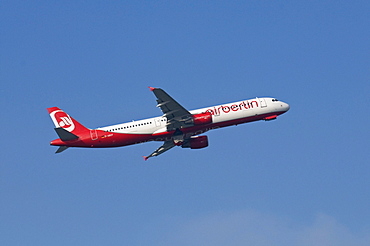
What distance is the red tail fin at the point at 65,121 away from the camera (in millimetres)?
104812

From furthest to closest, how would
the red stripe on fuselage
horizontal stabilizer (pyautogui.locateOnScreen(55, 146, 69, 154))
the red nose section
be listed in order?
the red stripe on fuselage
horizontal stabilizer (pyautogui.locateOnScreen(55, 146, 69, 154))
the red nose section

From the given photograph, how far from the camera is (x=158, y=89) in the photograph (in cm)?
9638

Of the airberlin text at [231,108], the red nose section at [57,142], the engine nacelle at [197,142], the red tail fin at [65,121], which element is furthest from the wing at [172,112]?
the red nose section at [57,142]

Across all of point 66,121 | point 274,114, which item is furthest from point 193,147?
point 66,121

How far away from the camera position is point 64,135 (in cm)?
10156

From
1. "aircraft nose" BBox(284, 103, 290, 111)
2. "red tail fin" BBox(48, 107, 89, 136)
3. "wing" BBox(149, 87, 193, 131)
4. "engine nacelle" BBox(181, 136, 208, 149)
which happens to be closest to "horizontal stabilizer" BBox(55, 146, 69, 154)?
"red tail fin" BBox(48, 107, 89, 136)

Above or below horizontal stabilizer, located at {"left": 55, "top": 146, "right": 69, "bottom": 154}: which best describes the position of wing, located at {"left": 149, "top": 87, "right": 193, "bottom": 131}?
above

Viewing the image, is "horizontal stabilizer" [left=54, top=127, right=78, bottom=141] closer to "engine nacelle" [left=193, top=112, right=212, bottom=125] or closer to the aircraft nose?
"engine nacelle" [left=193, top=112, right=212, bottom=125]

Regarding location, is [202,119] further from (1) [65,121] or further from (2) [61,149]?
(2) [61,149]

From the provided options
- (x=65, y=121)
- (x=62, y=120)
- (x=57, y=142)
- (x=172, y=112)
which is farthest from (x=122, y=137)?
(x=62, y=120)

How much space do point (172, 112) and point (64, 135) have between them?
1844 cm

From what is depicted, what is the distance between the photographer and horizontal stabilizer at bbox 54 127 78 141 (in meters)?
101

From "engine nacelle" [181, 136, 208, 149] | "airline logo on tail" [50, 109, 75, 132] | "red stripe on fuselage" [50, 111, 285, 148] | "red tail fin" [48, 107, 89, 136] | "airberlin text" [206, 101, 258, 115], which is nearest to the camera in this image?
"red stripe on fuselage" [50, 111, 285, 148]

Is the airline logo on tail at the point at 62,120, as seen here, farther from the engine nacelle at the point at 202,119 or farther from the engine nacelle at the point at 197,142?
the engine nacelle at the point at 197,142
